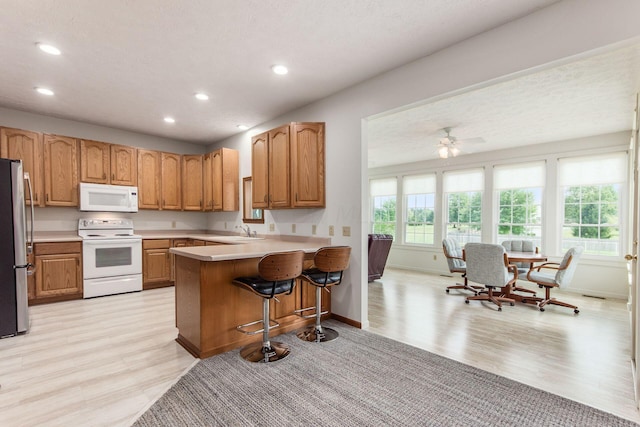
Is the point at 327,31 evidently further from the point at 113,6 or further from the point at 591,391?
the point at 591,391

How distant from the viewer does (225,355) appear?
2.75 meters

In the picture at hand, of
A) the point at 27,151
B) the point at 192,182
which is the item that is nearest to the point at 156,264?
the point at 192,182

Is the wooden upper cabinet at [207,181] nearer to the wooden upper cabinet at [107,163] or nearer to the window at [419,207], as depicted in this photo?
the wooden upper cabinet at [107,163]

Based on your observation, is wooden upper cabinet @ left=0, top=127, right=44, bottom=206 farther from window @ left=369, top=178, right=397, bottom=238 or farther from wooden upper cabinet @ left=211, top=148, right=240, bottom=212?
window @ left=369, top=178, right=397, bottom=238

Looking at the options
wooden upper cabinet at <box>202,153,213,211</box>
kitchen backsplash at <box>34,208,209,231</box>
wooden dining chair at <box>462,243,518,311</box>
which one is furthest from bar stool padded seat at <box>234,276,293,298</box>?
kitchen backsplash at <box>34,208,209,231</box>

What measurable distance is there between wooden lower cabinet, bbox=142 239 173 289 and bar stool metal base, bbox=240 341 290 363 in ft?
A: 10.3

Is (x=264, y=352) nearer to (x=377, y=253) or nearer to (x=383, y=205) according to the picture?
(x=377, y=253)

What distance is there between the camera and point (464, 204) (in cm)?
676

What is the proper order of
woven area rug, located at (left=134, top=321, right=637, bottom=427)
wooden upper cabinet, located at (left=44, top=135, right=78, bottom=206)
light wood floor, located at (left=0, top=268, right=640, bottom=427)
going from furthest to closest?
wooden upper cabinet, located at (left=44, top=135, right=78, bottom=206)
light wood floor, located at (left=0, top=268, right=640, bottom=427)
woven area rug, located at (left=134, top=321, right=637, bottom=427)

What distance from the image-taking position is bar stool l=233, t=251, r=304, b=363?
2.54 meters

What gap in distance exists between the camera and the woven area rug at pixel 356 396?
188 centimetres

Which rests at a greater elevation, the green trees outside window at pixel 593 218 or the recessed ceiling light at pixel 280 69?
the recessed ceiling light at pixel 280 69

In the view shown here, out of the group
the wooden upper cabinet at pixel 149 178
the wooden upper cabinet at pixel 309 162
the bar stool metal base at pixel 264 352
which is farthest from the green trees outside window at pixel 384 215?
the bar stool metal base at pixel 264 352

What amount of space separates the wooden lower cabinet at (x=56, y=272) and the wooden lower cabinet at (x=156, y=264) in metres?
0.86
